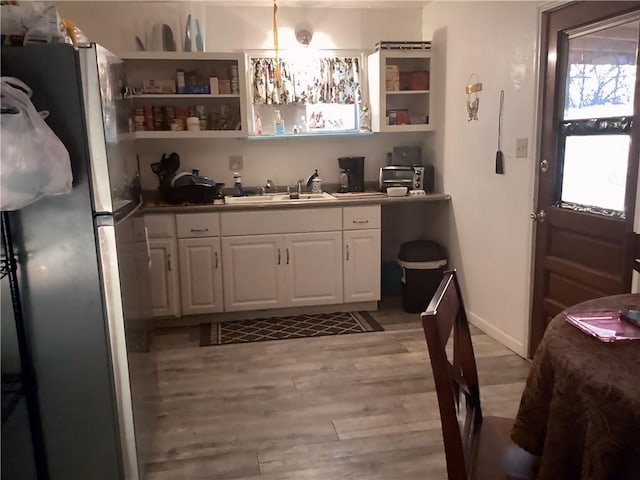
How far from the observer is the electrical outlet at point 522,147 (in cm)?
296

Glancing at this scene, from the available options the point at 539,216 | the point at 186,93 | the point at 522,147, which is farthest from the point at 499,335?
the point at 186,93

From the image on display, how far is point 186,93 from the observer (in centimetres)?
386

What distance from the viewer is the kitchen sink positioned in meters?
3.84

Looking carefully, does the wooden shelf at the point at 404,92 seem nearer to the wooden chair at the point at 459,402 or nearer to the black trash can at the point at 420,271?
the black trash can at the point at 420,271

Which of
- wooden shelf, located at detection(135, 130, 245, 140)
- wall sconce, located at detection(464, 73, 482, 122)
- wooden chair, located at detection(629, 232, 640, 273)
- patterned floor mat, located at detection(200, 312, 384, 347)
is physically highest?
wall sconce, located at detection(464, 73, 482, 122)

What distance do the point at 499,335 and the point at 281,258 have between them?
1558 mm

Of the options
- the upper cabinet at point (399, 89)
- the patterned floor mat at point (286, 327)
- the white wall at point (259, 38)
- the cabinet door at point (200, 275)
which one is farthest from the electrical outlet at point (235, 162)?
the patterned floor mat at point (286, 327)

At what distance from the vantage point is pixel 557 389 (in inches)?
46.0

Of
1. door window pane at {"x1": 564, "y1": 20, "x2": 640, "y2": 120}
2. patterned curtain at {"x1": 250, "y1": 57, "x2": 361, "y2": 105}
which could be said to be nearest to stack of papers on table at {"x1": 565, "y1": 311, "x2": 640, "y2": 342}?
door window pane at {"x1": 564, "y1": 20, "x2": 640, "y2": 120}

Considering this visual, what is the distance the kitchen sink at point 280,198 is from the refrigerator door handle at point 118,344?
203 cm

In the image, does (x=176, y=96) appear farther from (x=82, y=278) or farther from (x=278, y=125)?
(x=82, y=278)

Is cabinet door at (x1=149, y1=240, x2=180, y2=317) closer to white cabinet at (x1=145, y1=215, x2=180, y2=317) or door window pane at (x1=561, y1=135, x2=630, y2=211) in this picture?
white cabinet at (x1=145, y1=215, x2=180, y2=317)

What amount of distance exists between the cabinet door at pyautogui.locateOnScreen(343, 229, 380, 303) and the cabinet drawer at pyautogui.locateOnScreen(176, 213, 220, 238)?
0.94m

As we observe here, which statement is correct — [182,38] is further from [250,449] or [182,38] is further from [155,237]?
[250,449]
